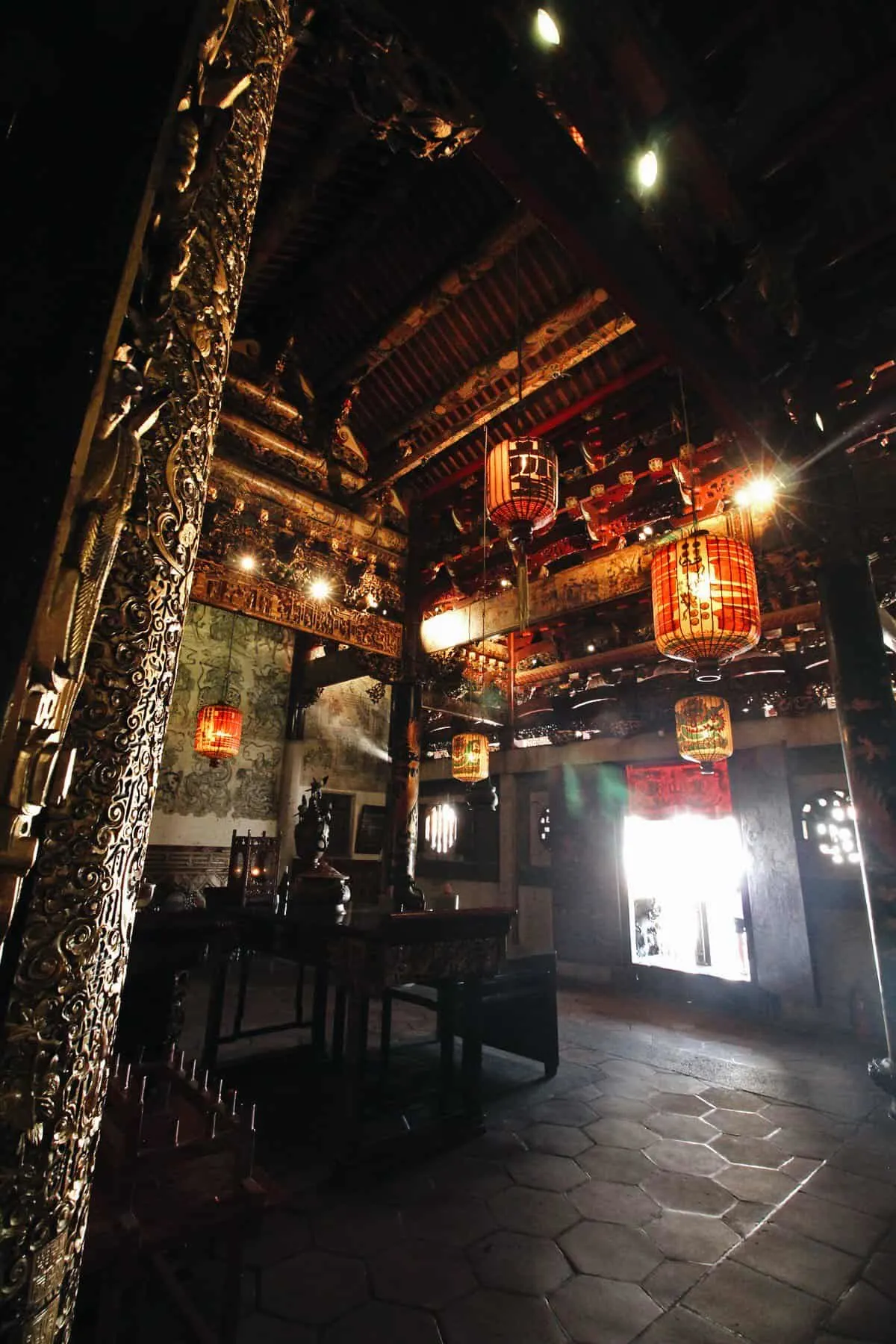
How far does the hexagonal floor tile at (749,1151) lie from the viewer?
354 cm

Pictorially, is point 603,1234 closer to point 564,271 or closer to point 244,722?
point 564,271

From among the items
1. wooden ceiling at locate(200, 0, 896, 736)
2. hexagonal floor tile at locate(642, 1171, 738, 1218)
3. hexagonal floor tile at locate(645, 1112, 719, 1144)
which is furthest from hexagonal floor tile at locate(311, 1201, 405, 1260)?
wooden ceiling at locate(200, 0, 896, 736)

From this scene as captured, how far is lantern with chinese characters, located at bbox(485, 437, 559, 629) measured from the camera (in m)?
3.78

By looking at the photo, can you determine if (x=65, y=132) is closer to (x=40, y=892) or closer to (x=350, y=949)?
(x=40, y=892)

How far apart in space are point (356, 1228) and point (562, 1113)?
1950mm

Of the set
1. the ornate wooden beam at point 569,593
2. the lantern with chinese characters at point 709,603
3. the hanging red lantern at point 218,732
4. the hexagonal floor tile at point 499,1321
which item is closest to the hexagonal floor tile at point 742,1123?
the hexagonal floor tile at point 499,1321

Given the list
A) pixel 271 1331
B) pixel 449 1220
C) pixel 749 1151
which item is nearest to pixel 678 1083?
pixel 749 1151

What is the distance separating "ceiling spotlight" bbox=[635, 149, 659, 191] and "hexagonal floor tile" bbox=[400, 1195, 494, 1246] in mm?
4684

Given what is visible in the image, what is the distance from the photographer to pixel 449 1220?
2.79m

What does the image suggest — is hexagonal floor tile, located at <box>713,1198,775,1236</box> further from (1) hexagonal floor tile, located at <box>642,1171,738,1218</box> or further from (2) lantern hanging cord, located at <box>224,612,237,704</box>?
(2) lantern hanging cord, located at <box>224,612,237,704</box>

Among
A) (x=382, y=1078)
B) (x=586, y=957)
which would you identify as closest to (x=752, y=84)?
(x=382, y=1078)

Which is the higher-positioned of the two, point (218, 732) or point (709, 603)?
point (709, 603)

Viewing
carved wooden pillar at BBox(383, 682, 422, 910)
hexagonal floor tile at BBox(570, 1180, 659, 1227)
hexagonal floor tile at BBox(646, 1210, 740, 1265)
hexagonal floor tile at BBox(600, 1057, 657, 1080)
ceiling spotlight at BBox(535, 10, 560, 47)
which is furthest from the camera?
carved wooden pillar at BBox(383, 682, 422, 910)

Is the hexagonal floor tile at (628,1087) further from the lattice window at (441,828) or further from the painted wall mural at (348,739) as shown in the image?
the lattice window at (441,828)
